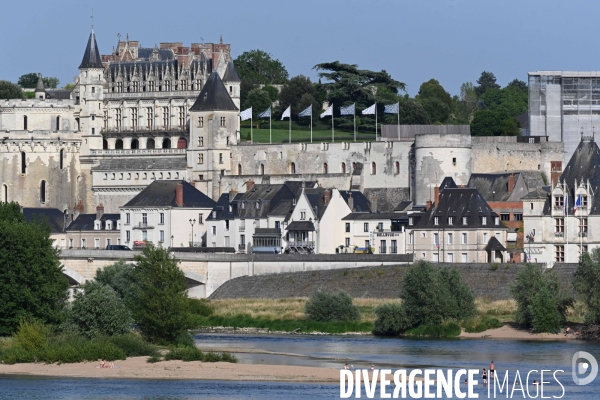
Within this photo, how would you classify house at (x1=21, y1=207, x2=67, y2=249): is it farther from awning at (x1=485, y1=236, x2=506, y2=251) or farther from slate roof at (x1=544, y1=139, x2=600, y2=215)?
slate roof at (x1=544, y1=139, x2=600, y2=215)

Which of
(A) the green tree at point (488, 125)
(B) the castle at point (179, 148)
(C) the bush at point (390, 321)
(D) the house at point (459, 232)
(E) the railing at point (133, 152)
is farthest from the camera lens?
(A) the green tree at point (488, 125)

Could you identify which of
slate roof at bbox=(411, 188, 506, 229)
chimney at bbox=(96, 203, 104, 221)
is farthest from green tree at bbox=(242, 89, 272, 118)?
slate roof at bbox=(411, 188, 506, 229)

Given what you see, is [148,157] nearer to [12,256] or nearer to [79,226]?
[79,226]

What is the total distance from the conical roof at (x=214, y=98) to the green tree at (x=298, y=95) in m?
17.7

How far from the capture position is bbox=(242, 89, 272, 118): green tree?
11456 cm

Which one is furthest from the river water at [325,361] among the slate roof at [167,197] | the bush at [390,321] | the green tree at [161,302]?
the slate roof at [167,197]

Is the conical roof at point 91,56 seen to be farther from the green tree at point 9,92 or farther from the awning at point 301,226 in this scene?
the awning at point 301,226

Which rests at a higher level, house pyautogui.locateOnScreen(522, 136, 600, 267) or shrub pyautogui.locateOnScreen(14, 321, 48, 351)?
house pyautogui.locateOnScreen(522, 136, 600, 267)

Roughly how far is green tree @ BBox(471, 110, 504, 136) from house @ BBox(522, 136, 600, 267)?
29.8m

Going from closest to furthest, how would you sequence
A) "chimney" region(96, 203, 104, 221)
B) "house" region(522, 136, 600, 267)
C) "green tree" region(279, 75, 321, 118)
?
"house" region(522, 136, 600, 267) < "chimney" region(96, 203, 104, 221) < "green tree" region(279, 75, 321, 118)

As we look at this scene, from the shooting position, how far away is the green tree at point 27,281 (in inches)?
2242

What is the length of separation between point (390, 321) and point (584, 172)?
13978 mm

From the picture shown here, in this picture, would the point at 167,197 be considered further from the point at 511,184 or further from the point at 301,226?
the point at 511,184

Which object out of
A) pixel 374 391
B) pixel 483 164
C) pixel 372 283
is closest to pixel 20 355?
pixel 374 391
